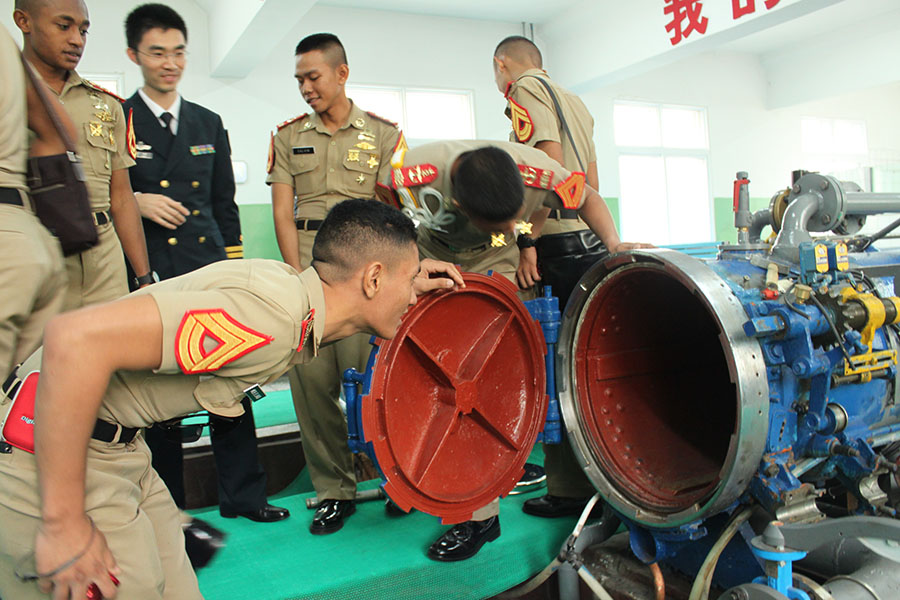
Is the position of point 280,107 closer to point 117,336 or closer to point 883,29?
point 117,336

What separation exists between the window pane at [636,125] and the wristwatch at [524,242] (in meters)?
8.24

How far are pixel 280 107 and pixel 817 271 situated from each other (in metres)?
6.88

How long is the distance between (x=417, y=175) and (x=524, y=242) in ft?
1.69

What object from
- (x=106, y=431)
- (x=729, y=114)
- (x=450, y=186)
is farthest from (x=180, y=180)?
(x=729, y=114)

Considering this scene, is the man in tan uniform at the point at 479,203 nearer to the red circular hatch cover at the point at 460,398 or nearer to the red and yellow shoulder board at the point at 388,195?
the red and yellow shoulder board at the point at 388,195

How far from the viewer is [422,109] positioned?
8859 mm

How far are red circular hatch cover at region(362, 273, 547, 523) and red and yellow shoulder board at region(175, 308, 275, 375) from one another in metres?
0.76

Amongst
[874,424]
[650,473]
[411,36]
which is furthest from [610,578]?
[411,36]

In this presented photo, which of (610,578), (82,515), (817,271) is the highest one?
(817,271)

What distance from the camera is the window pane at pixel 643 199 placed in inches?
412

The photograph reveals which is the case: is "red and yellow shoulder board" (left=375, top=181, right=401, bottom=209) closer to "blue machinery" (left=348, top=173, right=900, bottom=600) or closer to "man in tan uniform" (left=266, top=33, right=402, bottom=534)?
"man in tan uniform" (left=266, top=33, right=402, bottom=534)

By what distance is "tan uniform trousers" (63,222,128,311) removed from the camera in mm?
2162

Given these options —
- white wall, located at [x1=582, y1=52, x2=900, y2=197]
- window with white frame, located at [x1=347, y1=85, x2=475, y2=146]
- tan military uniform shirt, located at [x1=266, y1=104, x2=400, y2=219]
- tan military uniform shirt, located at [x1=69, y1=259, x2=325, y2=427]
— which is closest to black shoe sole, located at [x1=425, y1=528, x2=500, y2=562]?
tan military uniform shirt, located at [x1=69, y1=259, x2=325, y2=427]

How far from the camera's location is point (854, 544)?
6.46ft
